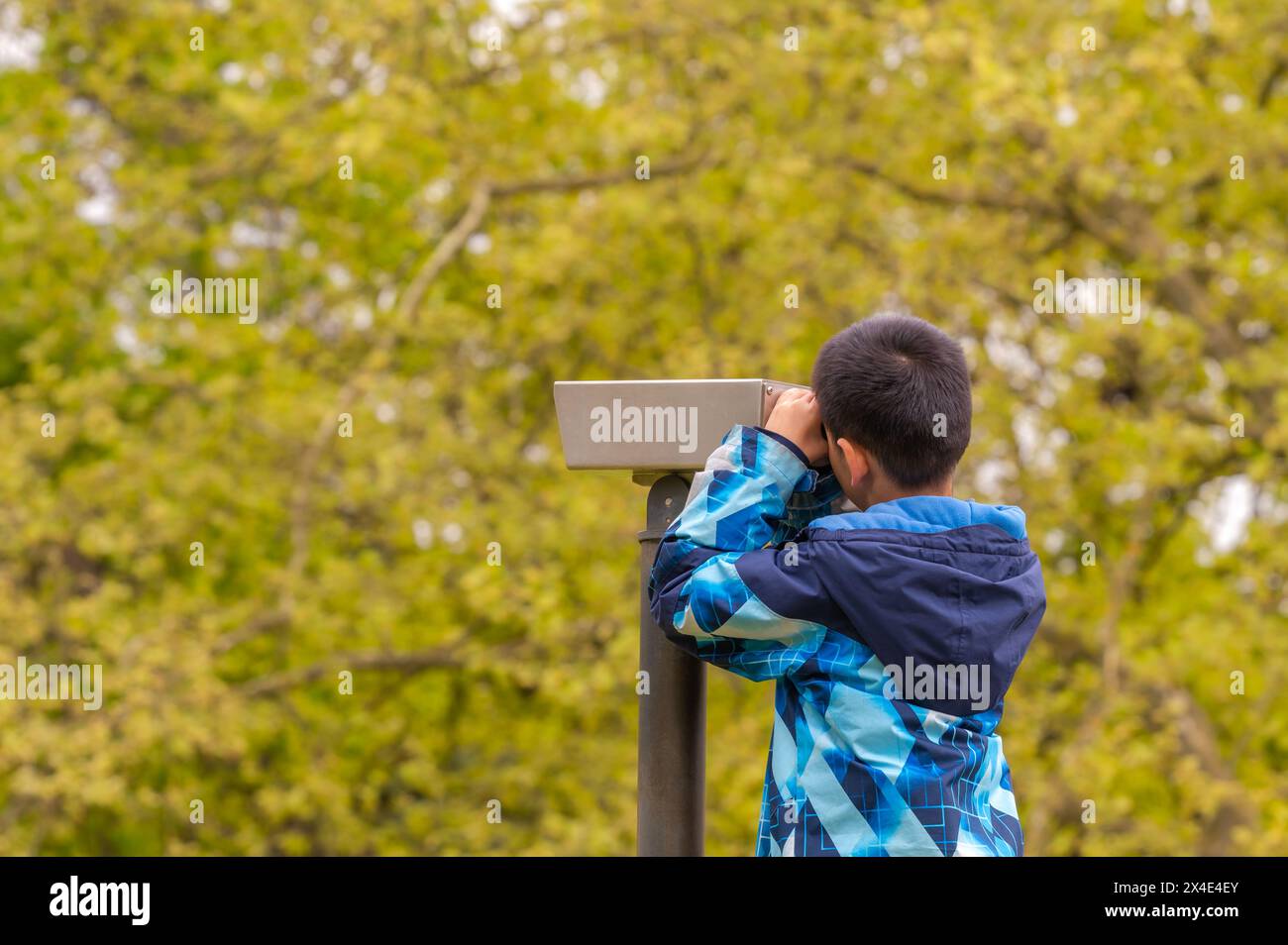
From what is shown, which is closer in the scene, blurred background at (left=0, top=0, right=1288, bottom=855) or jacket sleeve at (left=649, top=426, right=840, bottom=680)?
jacket sleeve at (left=649, top=426, right=840, bottom=680)

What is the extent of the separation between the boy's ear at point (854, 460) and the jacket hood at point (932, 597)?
7 cm

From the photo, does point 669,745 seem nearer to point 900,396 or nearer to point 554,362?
point 900,396

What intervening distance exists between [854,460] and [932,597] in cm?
21

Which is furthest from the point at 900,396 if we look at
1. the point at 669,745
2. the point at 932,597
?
the point at 669,745

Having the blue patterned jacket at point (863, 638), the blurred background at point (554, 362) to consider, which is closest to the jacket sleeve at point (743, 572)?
the blue patterned jacket at point (863, 638)

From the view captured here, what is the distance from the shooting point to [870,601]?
5.22ft

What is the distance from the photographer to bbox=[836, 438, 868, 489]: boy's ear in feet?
5.62

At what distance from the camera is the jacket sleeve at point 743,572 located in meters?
1.61

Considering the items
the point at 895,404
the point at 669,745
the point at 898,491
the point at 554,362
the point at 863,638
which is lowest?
the point at 669,745

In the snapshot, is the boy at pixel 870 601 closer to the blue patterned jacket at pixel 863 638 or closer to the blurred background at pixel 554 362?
the blue patterned jacket at pixel 863 638

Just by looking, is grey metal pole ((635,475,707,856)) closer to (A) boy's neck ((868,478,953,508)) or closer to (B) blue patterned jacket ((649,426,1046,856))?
(B) blue patterned jacket ((649,426,1046,856))

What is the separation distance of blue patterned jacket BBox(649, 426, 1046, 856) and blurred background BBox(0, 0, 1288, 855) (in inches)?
145

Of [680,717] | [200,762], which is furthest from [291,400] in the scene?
[680,717]

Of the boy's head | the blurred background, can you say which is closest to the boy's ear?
the boy's head
